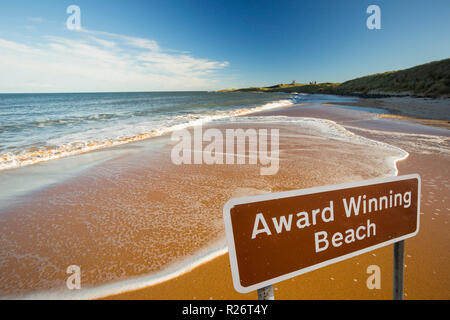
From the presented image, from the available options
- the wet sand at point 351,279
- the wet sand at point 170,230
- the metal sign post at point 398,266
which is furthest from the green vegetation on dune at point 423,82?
the metal sign post at point 398,266

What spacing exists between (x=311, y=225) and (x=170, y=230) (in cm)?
268

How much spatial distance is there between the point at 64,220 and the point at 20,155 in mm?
6657

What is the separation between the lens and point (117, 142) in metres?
10.2

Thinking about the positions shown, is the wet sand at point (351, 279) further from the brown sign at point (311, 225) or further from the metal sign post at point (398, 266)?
the brown sign at point (311, 225)

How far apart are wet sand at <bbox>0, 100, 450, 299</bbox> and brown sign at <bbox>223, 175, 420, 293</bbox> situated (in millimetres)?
1379

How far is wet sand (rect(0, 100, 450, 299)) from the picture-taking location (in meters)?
2.27

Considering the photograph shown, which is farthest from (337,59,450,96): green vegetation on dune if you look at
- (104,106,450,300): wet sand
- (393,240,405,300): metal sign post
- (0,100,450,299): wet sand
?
(393,240,405,300): metal sign post

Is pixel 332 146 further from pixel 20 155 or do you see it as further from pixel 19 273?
pixel 20 155

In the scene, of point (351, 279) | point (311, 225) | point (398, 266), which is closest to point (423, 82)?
point (351, 279)

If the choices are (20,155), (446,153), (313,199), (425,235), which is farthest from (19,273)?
(446,153)

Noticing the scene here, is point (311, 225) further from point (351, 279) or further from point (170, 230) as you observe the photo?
point (170, 230)

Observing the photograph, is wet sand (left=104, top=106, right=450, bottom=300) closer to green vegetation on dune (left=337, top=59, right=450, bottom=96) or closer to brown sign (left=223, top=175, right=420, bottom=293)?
brown sign (left=223, top=175, right=420, bottom=293)

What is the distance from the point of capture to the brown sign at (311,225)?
3.07 feet
